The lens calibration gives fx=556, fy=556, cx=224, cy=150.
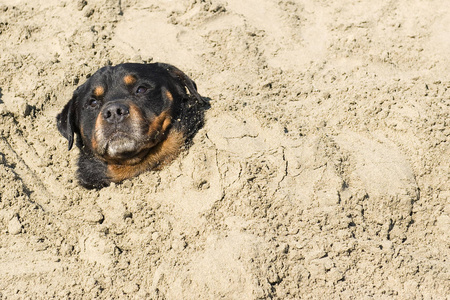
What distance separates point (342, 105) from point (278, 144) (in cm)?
89

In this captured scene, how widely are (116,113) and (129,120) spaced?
0.11m

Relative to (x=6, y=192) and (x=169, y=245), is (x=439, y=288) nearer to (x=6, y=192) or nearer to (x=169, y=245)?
(x=169, y=245)

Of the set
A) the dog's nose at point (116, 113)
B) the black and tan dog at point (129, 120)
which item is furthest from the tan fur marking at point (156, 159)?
the dog's nose at point (116, 113)

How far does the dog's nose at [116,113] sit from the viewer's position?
4004mm

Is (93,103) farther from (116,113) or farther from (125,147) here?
(125,147)

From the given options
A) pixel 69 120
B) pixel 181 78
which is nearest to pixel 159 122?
pixel 181 78

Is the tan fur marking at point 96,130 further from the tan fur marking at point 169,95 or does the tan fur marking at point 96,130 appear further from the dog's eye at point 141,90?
the tan fur marking at point 169,95

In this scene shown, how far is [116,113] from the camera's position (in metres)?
4.01

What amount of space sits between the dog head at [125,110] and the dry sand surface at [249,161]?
0.26 m

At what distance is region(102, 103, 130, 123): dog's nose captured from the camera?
4004 mm

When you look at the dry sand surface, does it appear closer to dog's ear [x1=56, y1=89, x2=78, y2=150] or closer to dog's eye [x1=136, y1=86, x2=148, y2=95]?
dog's ear [x1=56, y1=89, x2=78, y2=150]

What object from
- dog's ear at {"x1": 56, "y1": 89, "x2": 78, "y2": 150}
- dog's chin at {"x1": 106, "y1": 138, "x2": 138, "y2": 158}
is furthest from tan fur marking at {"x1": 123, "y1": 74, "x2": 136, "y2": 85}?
dog's chin at {"x1": 106, "y1": 138, "x2": 138, "y2": 158}

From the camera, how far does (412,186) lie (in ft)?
12.2

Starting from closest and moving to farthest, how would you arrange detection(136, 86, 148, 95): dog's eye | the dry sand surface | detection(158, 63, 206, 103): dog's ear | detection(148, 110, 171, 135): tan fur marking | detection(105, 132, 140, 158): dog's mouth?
1. the dry sand surface
2. detection(105, 132, 140, 158): dog's mouth
3. detection(148, 110, 171, 135): tan fur marking
4. detection(136, 86, 148, 95): dog's eye
5. detection(158, 63, 206, 103): dog's ear
